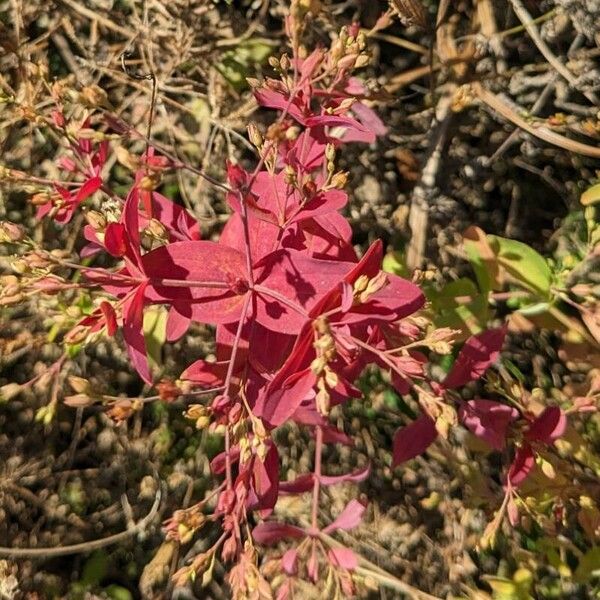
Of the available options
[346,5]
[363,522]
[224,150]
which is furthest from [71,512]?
[346,5]

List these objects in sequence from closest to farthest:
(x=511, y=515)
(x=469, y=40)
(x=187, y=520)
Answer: (x=187, y=520) → (x=511, y=515) → (x=469, y=40)

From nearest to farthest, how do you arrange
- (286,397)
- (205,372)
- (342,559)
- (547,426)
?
(286,397)
(205,372)
(547,426)
(342,559)

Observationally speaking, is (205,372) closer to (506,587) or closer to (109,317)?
(109,317)

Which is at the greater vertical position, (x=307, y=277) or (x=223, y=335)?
(x=307, y=277)

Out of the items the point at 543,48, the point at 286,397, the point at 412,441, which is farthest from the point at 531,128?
the point at 286,397

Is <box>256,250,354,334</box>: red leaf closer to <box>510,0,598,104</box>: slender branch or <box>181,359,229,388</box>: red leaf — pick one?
<box>181,359,229,388</box>: red leaf

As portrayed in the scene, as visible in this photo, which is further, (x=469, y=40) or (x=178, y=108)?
(x=178, y=108)

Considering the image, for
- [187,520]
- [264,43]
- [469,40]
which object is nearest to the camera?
[187,520]

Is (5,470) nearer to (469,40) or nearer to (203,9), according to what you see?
A: (203,9)
